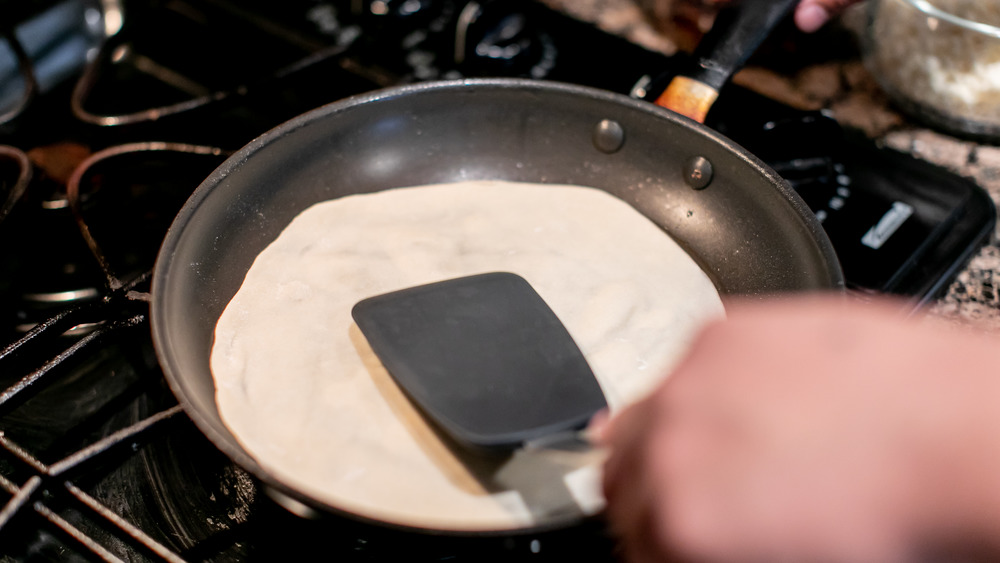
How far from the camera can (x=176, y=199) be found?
83 centimetres

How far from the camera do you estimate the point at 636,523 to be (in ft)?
1.07

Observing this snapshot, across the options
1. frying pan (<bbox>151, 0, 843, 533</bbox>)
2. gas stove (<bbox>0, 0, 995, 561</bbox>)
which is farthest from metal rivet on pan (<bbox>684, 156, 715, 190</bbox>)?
gas stove (<bbox>0, 0, 995, 561</bbox>)

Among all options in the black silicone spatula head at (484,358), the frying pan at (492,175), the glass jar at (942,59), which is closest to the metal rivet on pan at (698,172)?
the frying pan at (492,175)

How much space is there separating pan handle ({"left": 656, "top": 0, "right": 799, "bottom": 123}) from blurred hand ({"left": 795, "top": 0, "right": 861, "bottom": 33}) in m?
0.11

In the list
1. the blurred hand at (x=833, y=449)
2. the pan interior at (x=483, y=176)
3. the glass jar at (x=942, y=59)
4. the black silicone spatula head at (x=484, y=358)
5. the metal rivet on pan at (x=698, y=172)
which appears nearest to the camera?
the blurred hand at (x=833, y=449)

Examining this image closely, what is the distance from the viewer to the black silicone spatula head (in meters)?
0.48

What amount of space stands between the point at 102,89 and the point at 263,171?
46cm

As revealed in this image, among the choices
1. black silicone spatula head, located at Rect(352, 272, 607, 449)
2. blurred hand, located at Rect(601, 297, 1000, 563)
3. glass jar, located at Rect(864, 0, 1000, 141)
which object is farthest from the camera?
glass jar, located at Rect(864, 0, 1000, 141)

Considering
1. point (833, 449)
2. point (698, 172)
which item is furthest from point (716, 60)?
point (833, 449)

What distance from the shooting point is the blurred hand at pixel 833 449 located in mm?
278

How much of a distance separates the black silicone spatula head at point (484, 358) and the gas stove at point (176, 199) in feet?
0.26

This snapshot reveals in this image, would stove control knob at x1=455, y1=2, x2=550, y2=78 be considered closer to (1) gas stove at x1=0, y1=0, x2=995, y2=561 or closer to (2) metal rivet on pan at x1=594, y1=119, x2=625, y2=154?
(1) gas stove at x1=0, y1=0, x2=995, y2=561

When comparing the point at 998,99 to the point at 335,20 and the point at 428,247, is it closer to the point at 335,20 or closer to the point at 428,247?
the point at 428,247

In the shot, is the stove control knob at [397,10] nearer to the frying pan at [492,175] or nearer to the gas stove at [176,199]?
the gas stove at [176,199]
